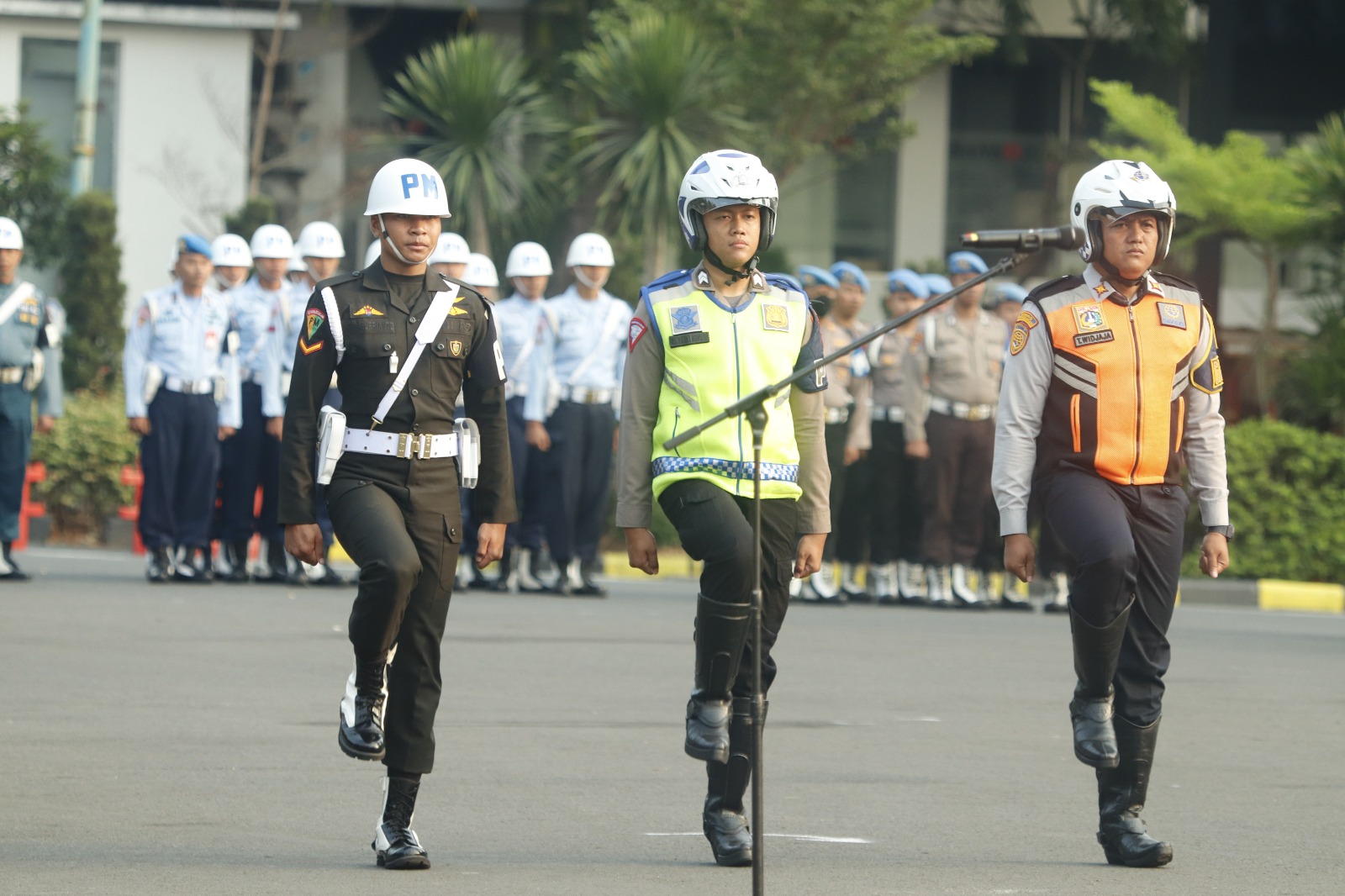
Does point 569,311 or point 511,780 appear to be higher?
point 569,311

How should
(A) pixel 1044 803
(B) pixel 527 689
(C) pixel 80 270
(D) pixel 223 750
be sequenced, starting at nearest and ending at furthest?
(A) pixel 1044 803 → (D) pixel 223 750 → (B) pixel 527 689 → (C) pixel 80 270

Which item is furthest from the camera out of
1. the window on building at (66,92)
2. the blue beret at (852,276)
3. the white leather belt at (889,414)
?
the window on building at (66,92)

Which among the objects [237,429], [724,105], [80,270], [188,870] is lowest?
[188,870]

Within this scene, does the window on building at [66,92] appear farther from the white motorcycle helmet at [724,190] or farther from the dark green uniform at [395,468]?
the white motorcycle helmet at [724,190]

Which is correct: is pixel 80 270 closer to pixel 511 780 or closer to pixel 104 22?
pixel 104 22

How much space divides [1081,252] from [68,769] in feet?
13.9

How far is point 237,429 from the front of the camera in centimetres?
1577

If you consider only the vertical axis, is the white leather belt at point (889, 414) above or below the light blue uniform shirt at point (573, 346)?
below

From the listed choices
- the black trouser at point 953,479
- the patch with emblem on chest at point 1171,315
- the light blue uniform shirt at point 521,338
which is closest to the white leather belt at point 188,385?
the light blue uniform shirt at point 521,338

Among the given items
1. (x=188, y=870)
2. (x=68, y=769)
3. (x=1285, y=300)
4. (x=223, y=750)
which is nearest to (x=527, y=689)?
(x=223, y=750)

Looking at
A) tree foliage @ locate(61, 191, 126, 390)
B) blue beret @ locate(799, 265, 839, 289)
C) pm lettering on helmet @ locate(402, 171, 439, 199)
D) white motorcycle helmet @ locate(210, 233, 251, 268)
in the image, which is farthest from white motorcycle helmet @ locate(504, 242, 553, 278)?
tree foliage @ locate(61, 191, 126, 390)

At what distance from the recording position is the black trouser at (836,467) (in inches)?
661

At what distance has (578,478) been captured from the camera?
52.9 ft

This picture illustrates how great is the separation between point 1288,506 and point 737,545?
41.4 ft
